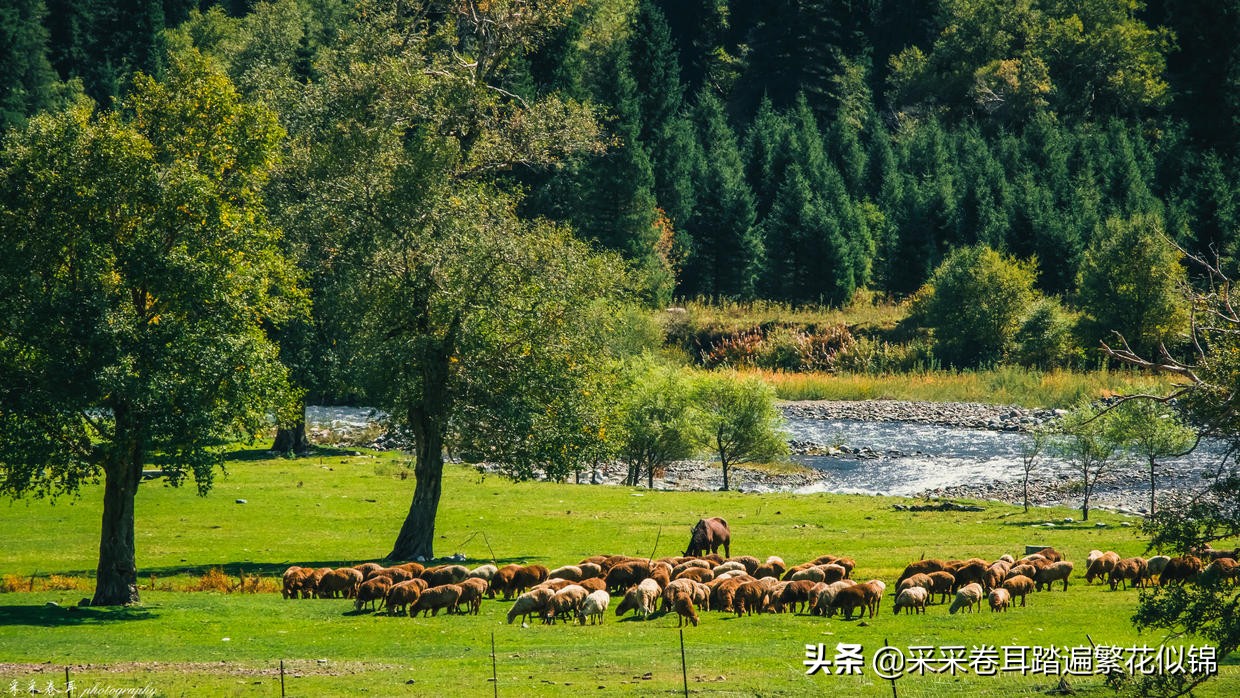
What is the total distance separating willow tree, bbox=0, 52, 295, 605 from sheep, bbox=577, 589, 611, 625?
8.69 m

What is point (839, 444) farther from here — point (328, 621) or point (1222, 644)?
point (1222, 644)

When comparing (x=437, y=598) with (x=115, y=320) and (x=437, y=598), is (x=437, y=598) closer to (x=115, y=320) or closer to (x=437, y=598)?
(x=437, y=598)

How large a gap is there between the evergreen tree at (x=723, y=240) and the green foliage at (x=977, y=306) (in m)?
19.1

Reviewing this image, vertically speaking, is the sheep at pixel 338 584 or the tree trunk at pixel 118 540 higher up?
the tree trunk at pixel 118 540

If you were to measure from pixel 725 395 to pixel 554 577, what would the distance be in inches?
1279

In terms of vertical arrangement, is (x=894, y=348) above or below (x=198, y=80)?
below

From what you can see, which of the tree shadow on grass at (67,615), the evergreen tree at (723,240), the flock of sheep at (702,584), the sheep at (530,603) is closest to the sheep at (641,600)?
the flock of sheep at (702,584)

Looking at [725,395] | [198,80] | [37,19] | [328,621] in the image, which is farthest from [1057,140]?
[328,621]

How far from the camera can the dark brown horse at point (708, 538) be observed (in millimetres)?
37781

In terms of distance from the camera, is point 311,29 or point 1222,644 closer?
point 1222,644

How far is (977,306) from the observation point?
100 meters

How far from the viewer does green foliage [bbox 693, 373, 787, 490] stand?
209ft

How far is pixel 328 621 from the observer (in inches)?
1120

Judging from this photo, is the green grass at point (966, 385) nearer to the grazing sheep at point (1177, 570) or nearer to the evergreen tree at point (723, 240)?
the evergreen tree at point (723, 240)
